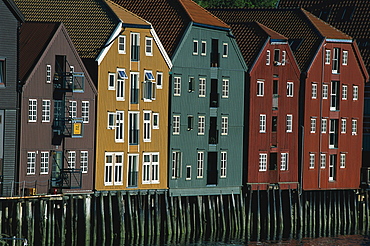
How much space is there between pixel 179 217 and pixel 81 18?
17.0m

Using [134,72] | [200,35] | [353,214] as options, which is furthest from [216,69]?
[353,214]

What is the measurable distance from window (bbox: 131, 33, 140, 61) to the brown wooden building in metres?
5.99

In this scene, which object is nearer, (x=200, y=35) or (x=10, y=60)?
(x=10, y=60)

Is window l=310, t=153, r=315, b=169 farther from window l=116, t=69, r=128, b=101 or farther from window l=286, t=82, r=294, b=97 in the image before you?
window l=116, t=69, r=128, b=101

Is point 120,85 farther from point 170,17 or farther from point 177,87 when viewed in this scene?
point 170,17

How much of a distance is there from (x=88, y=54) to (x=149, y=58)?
6.38m

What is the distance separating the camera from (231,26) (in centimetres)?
10962

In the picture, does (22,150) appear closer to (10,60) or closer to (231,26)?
(10,60)

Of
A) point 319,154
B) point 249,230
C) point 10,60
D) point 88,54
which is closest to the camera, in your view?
point 10,60

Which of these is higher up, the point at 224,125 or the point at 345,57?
the point at 345,57

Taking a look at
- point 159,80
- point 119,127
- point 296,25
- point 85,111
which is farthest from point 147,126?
point 296,25

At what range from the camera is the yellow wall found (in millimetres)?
92750

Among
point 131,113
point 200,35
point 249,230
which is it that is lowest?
point 249,230

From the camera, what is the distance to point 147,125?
9750 cm
